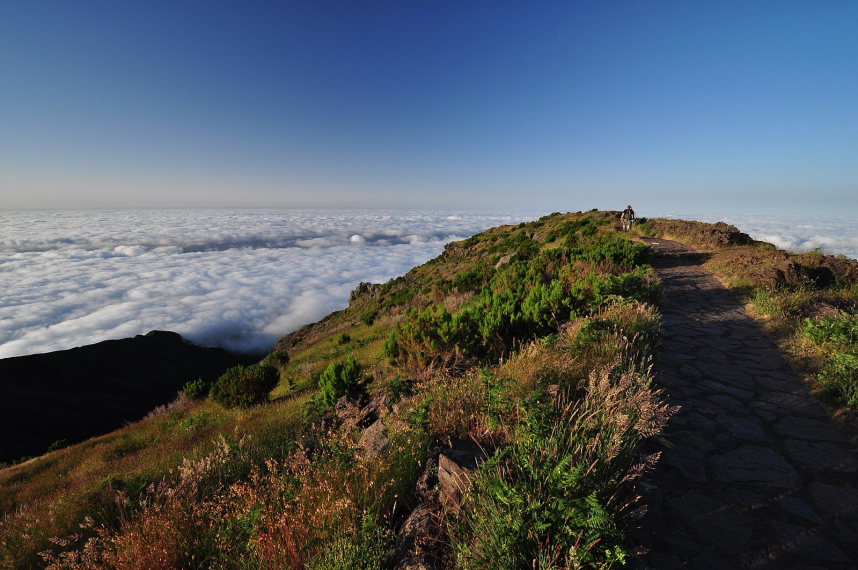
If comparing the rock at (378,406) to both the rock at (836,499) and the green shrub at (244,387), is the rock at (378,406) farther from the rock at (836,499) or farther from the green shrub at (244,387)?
the green shrub at (244,387)

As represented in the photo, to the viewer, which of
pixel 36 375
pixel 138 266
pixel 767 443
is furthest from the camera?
pixel 138 266

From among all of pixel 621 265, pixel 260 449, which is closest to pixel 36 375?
pixel 260 449

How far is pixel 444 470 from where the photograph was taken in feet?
9.11

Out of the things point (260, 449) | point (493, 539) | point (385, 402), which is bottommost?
point (260, 449)

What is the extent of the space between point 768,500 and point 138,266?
26336cm

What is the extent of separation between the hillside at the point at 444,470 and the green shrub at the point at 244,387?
1.61m

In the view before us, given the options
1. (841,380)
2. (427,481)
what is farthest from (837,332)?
(427,481)

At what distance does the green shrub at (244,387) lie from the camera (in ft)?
31.8

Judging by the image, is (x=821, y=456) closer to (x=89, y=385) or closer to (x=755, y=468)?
(x=755, y=468)

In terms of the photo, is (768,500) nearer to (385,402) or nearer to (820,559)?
(820,559)

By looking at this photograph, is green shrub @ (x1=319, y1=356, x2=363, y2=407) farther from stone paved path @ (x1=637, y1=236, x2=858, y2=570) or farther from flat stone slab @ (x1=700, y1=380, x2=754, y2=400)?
flat stone slab @ (x1=700, y1=380, x2=754, y2=400)

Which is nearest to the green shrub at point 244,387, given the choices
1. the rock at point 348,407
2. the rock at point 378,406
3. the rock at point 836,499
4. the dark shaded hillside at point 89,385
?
the rock at point 348,407

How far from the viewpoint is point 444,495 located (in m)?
2.65

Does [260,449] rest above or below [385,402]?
below
